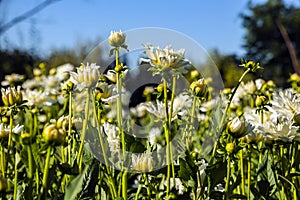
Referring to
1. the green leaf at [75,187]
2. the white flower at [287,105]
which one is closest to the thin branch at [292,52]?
the white flower at [287,105]

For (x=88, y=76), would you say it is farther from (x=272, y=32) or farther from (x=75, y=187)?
(x=272, y=32)

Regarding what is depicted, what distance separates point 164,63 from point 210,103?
3.11 feet

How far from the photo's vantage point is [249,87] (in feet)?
4.33

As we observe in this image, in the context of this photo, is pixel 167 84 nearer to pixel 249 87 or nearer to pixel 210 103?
pixel 249 87

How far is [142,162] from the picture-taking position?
730 millimetres

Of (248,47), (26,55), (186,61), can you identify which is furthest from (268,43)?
(186,61)

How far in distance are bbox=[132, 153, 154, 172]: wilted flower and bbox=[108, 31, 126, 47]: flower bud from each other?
→ 178 millimetres

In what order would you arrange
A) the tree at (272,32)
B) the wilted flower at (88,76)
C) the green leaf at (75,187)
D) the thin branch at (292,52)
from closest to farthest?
the green leaf at (75,187) → the wilted flower at (88,76) → the thin branch at (292,52) → the tree at (272,32)

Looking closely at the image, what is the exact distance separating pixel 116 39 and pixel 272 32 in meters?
14.5

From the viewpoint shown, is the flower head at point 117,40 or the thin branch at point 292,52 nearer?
the flower head at point 117,40

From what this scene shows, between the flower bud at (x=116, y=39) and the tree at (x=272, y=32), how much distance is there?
42.0 ft

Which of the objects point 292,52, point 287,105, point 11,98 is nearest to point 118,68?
point 11,98

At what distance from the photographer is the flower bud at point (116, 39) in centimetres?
78

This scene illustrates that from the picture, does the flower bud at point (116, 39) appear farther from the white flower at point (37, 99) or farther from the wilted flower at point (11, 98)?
the white flower at point (37, 99)
